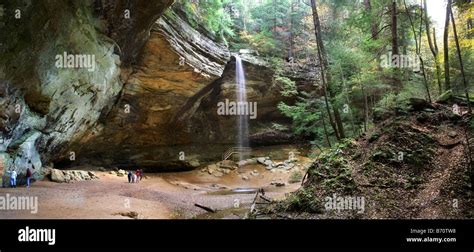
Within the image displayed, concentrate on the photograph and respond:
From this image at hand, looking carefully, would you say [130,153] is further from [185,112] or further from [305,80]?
[305,80]

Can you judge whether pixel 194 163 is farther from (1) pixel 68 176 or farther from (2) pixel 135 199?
(2) pixel 135 199

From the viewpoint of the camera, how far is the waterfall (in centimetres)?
2323

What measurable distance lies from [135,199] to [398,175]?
9.44 m

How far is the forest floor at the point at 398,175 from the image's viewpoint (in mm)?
7062

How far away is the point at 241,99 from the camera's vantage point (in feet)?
80.7

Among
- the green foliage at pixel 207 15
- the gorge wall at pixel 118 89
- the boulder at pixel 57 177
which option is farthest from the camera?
the green foliage at pixel 207 15

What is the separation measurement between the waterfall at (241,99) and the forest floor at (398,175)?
1375 cm

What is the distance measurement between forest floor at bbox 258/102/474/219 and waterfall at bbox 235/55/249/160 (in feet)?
45.1

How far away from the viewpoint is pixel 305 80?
24.1 m

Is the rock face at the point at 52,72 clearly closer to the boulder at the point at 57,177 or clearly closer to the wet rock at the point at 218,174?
the boulder at the point at 57,177

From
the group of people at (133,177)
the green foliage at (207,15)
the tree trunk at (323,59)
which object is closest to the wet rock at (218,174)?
the group of people at (133,177)

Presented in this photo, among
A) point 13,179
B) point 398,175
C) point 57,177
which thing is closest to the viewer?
point 398,175

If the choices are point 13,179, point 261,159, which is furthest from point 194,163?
point 13,179
